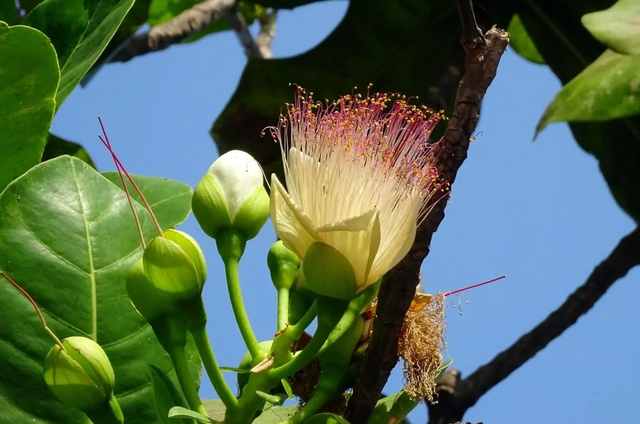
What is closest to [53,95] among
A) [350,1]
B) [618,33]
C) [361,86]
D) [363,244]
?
[363,244]

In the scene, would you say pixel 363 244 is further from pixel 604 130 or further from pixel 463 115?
pixel 604 130

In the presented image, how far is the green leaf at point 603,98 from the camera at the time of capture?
3.69ft

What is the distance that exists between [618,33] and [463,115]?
1.99ft

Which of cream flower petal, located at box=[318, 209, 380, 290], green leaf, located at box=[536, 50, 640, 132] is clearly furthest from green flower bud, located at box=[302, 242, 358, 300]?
green leaf, located at box=[536, 50, 640, 132]

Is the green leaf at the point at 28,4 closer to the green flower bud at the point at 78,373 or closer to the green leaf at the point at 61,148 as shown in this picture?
the green leaf at the point at 61,148

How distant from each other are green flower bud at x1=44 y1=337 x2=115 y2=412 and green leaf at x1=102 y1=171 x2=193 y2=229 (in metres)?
0.27

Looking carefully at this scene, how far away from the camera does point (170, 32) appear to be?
1.66m

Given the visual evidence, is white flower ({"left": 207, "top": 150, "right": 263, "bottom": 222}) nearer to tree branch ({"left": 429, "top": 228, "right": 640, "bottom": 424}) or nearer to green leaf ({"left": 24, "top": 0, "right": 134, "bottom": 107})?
green leaf ({"left": 24, "top": 0, "right": 134, "bottom": 107})

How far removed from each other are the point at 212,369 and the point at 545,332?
0.66 m

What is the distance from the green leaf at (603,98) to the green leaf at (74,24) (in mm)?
563

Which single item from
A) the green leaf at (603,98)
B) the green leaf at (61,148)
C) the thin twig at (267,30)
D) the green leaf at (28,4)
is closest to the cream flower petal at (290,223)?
the green leaf at (603,98)

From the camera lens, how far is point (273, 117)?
5.21 ft

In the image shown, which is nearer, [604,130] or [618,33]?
[618,33]

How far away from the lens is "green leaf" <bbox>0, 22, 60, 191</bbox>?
0.82 metres
